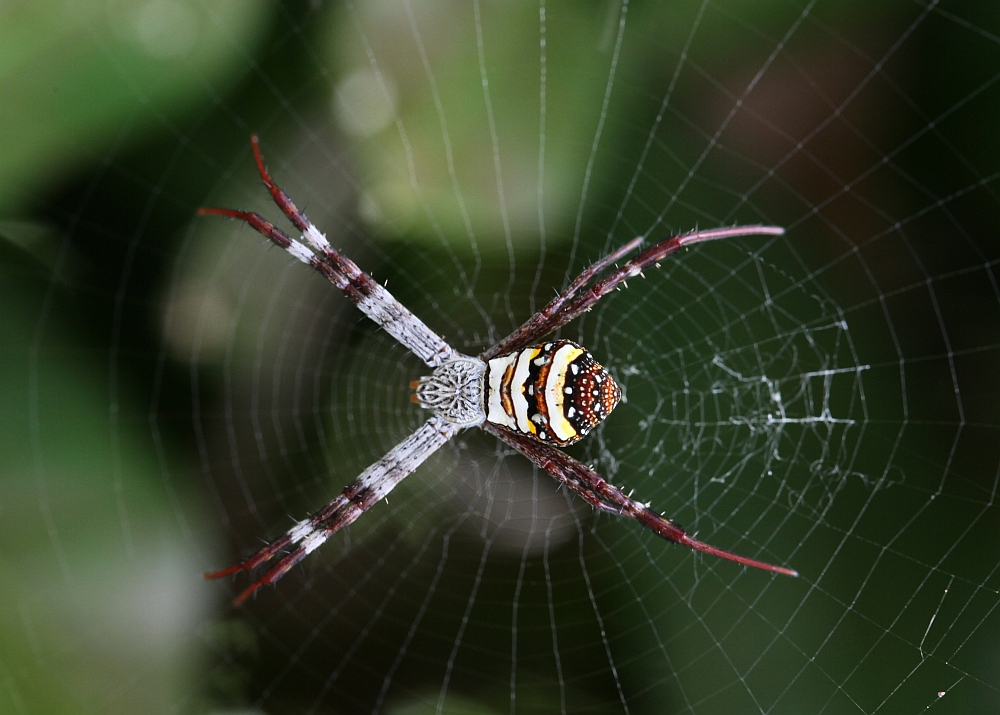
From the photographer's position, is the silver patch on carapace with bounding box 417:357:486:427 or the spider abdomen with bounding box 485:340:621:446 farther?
the silver patch on carapace with bounding box 417:357:486:427

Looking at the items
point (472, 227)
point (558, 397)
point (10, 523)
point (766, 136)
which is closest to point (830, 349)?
point (766, 136)

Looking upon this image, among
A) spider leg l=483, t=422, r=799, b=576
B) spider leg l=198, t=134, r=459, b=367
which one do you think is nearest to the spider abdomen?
spider leg l=483, t=422, r=799, b=576

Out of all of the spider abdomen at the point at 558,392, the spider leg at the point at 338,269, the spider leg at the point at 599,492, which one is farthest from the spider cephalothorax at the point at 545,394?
the spider leg at the point at 338,269

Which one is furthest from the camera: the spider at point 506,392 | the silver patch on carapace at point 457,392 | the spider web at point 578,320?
the silver patch on carapace at point 457,392

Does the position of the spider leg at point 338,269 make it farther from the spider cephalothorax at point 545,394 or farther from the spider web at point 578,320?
the spider cephalothorax at point 545,394

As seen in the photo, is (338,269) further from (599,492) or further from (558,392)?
(599,492)

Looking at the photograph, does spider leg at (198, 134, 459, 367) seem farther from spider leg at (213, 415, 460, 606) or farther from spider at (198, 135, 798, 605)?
spider leg at (213, 415, 460, 606)

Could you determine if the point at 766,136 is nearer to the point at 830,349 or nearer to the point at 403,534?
the point at 830,349
